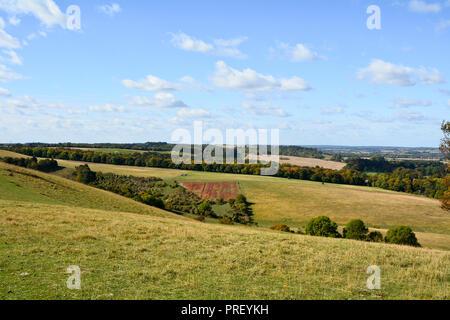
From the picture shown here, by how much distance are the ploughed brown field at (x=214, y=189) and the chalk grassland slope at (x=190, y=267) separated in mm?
63622

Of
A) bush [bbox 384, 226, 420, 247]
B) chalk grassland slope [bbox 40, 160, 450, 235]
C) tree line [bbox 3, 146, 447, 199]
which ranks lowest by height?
chalk grassland slope [bbox 40, 160, 450, 235]

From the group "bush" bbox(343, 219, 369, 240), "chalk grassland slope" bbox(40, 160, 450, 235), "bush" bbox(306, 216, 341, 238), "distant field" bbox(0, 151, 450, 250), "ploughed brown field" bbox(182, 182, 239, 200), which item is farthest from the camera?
"ploughed brown field" bbox(182, 182, 239, 200)

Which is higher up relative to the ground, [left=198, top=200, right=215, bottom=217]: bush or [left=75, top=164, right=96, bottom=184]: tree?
[left=75, top=164, right=96, bottom=184]: tree

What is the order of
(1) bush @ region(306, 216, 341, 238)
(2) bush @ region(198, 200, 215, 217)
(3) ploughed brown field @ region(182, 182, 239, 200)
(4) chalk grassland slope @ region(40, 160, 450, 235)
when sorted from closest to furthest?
(1) bush @ region(306, 216, 341, 238) < (4) chalk grassland slope @ region(40, 160, 450, 235) < (2) bush @ region(198, 200, 215, 217) < (3) ploughed brown field @ region(182, 182, 239, 200)

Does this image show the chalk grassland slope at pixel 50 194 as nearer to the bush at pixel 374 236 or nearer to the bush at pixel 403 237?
the bush at pixel 374 236

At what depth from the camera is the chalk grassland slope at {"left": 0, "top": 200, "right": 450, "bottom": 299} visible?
9.66 meters

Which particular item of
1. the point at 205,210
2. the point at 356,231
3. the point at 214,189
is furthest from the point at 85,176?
the point at 356,231

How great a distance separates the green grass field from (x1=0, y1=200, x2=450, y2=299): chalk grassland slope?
0.04 metres

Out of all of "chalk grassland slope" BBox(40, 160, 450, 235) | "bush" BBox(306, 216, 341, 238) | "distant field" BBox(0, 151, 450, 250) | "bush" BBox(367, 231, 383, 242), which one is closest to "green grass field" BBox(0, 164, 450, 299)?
"bush" BBox(306, 216, 341, 238)

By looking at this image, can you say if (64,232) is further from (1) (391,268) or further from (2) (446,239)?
(2) (446,239)

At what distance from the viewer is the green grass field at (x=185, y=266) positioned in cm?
967

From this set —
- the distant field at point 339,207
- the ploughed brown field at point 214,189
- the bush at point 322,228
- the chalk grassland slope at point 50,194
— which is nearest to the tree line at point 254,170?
the distant field at point 339,207

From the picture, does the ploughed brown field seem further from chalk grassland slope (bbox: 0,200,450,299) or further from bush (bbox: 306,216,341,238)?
chalk grassland slope (bbox: 0,200,450,299)
